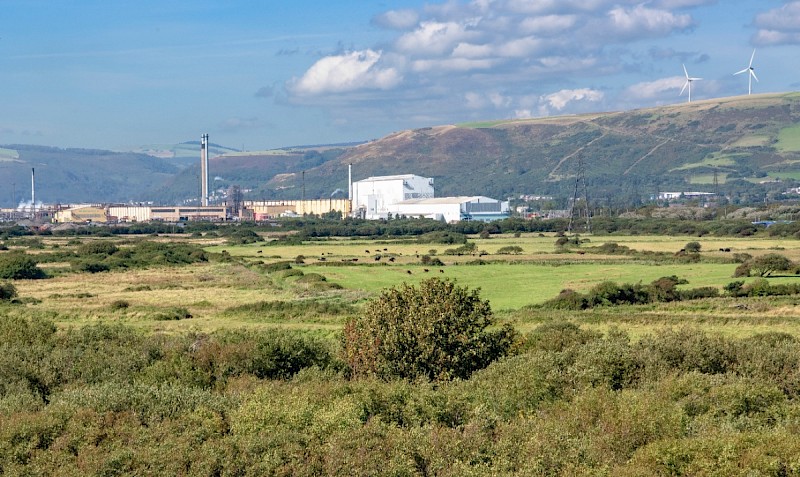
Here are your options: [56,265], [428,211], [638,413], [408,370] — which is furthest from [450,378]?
[428,211]

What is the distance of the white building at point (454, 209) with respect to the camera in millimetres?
167500

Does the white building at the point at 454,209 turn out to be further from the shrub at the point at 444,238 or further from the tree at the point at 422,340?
the tree at the point at 422,340

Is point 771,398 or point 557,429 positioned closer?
point 557,429

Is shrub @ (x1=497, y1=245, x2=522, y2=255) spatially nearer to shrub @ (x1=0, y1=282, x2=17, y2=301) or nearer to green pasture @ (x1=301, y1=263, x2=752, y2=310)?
green pasture @ (x1=301, y1=263, x2=752, y2=310)

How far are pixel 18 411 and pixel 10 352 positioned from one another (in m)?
5.74

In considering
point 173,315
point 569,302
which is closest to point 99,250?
point 173,315

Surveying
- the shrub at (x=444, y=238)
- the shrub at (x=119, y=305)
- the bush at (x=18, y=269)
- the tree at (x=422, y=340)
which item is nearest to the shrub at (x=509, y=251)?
the shrub at (x=444, y=238)

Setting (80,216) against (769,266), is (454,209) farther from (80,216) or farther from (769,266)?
(769,266)

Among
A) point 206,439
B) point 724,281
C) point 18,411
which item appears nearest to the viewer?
point 206,439

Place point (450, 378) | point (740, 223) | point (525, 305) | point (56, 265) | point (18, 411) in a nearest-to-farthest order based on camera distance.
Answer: point (18, 411) → point (450, 378) → point (525, 305) → point (56, 265) → point (740, 223)

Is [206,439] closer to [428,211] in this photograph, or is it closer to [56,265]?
[56,265]

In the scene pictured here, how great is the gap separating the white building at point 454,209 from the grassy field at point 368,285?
70.0 metres

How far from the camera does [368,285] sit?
59.3m

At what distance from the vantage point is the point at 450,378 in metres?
27.3
